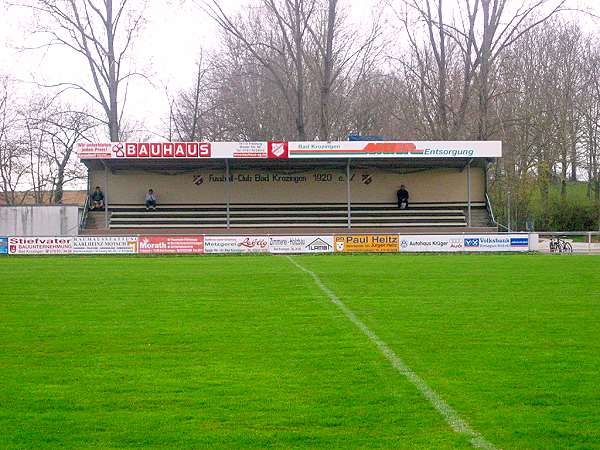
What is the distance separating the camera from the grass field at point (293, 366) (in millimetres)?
6316

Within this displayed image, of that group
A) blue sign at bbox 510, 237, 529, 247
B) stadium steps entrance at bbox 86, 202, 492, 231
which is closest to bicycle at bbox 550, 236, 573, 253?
blue sign at bbox 510, 237, 529, 247

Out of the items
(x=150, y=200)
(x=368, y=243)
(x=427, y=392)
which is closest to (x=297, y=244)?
(x=368, y=243)

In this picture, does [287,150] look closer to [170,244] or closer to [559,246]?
[170,244]

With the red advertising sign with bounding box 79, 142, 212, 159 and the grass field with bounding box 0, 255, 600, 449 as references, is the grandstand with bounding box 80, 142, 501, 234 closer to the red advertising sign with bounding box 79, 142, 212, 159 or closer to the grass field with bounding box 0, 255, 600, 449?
the red advertising sign with bounding box 79, 142, 212, 159

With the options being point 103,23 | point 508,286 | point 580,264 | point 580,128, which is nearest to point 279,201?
point 103,23

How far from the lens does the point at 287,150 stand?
38125mm

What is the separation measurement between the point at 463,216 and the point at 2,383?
34.5 metres

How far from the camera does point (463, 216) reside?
133ft

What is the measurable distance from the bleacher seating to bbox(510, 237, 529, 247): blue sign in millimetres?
5251

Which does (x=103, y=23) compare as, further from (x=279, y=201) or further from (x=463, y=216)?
(x=463, y=216)

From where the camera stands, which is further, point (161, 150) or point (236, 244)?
point (161, 150)

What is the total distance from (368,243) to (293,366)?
25.5m

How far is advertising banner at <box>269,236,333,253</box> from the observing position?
33812mm

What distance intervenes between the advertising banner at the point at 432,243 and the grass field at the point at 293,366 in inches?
619
